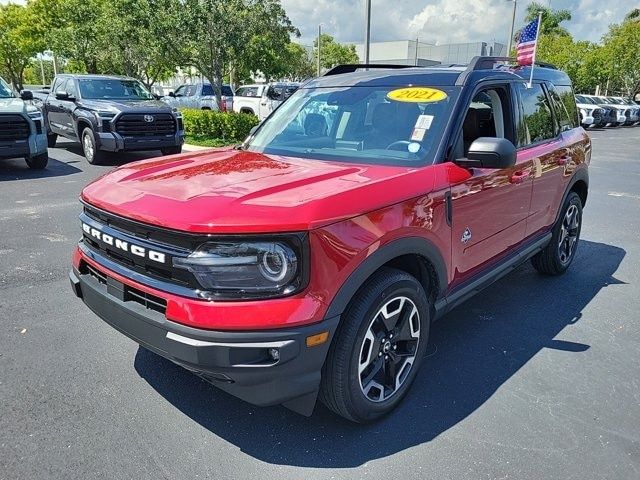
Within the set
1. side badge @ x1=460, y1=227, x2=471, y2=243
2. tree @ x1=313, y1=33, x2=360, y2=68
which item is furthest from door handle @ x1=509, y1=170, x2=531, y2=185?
tree @ x1=313, y1=33, x2=360, y2=68

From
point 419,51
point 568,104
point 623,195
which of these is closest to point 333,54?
point 419,51

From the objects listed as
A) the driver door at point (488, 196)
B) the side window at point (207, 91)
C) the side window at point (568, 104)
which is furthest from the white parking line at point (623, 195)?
the side window at point (207, 91)

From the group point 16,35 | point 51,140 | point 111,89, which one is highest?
point 16,35

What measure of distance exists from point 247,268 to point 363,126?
1.61 metres

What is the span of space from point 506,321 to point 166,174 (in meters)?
Answer: 2.80

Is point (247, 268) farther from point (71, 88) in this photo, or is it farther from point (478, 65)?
point (71, 88)

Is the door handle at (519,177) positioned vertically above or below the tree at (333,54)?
below

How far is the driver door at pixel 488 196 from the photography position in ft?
10.1

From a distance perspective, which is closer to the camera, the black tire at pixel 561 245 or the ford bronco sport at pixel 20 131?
the black tire at pixel 561 245

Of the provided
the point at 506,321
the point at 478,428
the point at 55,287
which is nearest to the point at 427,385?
the point at 478,428

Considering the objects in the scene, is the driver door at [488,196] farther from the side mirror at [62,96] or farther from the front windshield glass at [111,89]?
the side mirror at [62,96]

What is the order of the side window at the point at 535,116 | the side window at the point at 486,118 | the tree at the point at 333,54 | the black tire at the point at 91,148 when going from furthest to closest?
the tree at the point at 333,54, the black tire at the point at 91,148, the side window at the point at 535,116, the side window at the point at 486,118

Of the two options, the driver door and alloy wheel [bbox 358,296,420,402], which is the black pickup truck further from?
alloy wheel [bbox 358,296,420,402]

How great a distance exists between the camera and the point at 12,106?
31.2 ft
